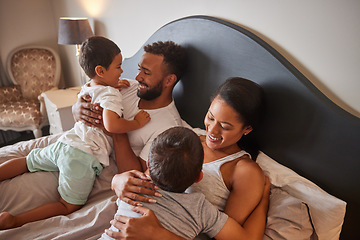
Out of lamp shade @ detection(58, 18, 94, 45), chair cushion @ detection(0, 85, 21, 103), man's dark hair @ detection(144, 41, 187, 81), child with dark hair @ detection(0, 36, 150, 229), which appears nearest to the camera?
child with dark hair @ detection(0, 36, 150, 229)

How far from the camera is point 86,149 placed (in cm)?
129

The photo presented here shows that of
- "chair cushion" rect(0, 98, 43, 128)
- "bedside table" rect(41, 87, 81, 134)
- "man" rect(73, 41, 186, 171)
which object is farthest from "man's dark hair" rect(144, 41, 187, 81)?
"chair cushion" rect(0, 98, 43, 128)

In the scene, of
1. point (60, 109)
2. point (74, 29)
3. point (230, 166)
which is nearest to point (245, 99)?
point (230, 166)

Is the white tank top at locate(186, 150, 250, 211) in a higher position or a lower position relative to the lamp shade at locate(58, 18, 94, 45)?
lower

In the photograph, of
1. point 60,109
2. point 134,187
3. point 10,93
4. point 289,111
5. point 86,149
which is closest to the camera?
point 134,187

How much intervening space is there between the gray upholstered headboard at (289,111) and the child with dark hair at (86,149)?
471 millimetres

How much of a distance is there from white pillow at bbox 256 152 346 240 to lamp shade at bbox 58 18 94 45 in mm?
2198

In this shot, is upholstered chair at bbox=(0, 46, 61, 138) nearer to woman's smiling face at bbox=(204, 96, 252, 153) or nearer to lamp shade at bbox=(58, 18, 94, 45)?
lamp shade at bbox=(58, 18, 94, 45)

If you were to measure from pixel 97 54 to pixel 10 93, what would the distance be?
2532 mm

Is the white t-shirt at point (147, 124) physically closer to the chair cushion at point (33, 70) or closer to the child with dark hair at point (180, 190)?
the child with dark hair at point (180, 190)

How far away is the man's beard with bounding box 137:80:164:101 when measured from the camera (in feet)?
4.87

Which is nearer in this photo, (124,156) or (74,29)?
(124,156)

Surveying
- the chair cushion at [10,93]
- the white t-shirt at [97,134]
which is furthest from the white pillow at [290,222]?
the chair cushion at [10,93]

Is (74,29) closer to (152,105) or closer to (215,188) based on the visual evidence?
(152,105)
